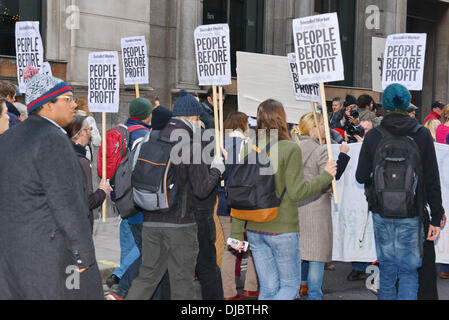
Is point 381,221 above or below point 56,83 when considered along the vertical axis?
below

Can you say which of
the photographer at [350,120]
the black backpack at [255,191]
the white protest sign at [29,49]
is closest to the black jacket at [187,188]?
the black backpack at [255,191]

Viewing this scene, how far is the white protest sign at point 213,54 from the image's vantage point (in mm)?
8523

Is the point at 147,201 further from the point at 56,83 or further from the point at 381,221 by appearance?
the point at 381,221

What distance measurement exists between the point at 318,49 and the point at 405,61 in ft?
9.79

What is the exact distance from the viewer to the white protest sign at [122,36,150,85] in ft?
35.5

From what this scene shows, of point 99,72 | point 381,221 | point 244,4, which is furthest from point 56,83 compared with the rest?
point 244,4

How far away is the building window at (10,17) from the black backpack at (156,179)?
770 cm

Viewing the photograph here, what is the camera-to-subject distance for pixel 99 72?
976 centimetres

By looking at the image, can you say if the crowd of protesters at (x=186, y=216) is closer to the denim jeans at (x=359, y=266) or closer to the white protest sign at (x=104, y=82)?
the denim jeans at (x=359, y=266)

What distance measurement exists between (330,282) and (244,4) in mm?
10292

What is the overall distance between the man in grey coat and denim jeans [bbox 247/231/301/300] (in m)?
1.65

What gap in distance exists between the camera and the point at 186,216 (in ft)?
17.5

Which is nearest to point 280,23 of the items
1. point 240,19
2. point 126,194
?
point 240,19

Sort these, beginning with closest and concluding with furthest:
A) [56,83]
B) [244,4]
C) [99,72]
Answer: [56,83], [99,72], [244,4]
